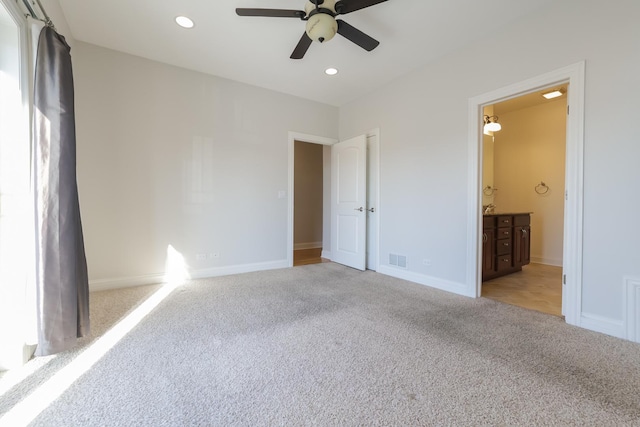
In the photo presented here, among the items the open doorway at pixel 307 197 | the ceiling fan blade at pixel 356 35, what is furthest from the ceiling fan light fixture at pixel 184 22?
the open doorway at pixel 307 197

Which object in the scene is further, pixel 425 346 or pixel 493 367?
pixel 425 346

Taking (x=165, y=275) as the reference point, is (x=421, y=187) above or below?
above

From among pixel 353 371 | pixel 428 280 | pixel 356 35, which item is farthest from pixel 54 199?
pixel 428 280

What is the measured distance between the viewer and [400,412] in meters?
1.26

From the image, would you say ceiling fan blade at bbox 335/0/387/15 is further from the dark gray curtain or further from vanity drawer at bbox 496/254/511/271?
vanity drawer at bbox 496/254/511/271

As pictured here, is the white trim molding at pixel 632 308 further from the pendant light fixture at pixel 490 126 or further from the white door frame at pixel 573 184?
the pendant light fixture at pixel 490 126

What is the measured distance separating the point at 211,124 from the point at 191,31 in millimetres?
1136

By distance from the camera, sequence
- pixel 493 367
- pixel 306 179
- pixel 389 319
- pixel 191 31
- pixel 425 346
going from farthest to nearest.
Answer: pixel 306 179 → pixel 191 31 → pixel 389 319 → pixel 425 346 → pixel 493 367

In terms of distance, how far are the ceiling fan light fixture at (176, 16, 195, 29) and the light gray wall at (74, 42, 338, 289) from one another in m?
0.94

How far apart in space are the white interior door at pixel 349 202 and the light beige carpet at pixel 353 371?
1711 mm

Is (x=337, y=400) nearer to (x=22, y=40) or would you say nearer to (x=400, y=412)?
(x=400, y=412)

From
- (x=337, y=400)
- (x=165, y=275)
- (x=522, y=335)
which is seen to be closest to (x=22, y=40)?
(x=165, y=275)


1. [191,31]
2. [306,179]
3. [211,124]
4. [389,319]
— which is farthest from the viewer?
[306,179]

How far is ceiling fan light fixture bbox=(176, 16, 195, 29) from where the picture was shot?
256 centimetres
